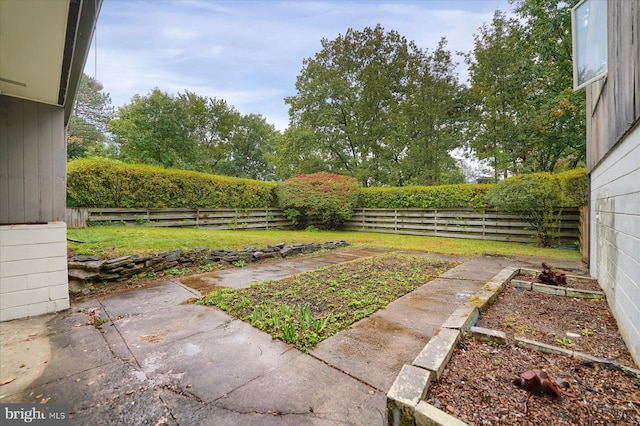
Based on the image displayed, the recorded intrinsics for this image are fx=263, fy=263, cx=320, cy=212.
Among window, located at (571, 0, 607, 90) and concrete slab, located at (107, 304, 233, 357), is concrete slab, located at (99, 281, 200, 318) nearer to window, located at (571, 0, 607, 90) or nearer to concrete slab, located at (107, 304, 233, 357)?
concrete slab, located at (107, 304, 233, 357)

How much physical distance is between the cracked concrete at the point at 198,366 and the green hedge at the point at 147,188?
19.9 ft

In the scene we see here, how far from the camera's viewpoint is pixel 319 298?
3.36 m

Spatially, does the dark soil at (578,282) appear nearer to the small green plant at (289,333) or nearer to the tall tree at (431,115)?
the small green plant at (289,333)

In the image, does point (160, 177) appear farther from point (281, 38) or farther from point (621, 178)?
point (621, 178)

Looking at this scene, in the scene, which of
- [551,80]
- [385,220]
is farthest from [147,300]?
[551,80]

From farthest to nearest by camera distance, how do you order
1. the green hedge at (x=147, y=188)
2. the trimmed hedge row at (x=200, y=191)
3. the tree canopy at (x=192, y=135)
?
the tree canopy at (x=192, y=135), the green hedge at (x=147, y=188), the trimmed hedge row at (x=200, y=191)

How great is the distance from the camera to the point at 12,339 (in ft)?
7.60

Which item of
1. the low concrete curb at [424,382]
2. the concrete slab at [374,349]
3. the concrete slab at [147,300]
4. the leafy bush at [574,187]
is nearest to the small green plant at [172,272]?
the concrete slab at [147,300]

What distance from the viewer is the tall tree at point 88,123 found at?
18188 mm

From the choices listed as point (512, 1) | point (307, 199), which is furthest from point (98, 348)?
point (512, 1)

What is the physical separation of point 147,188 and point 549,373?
400 inches

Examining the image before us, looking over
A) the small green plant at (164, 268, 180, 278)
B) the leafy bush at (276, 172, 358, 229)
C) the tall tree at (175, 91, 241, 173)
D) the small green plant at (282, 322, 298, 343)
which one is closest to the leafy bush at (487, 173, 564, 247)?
the leafy bush at (276, 172, 358, 229)

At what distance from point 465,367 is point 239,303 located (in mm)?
2359

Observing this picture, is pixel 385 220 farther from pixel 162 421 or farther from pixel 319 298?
pixel 162 421
